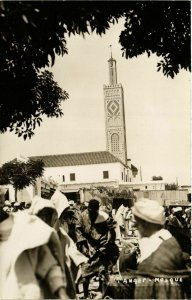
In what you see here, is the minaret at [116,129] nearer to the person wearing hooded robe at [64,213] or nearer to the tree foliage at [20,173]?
the tree foliage at [20,173]

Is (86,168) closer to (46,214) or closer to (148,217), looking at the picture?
(46,214)

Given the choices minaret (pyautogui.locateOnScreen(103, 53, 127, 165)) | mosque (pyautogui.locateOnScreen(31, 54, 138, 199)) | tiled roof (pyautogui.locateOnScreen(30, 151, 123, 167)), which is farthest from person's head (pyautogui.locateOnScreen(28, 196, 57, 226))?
tiled roof (pyautogui.locateOnScreen(30, 151, 123, 167))

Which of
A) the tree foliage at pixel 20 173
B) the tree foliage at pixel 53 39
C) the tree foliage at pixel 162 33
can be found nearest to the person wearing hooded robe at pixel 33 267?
the tree foliage at pixel 53 39

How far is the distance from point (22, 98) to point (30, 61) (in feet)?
2.19

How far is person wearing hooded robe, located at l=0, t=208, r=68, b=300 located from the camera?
148 inches

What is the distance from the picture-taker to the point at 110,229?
24.7ft

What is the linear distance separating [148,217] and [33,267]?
1067mm

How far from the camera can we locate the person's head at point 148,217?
13.8 ft

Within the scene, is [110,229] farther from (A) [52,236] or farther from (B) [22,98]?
(A) [52,236]

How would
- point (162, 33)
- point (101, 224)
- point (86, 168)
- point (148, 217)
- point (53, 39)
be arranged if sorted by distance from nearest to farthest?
point (148, 217)
point (53, 39)
point (162, 33)
point (101, 224)
point (86, 168)

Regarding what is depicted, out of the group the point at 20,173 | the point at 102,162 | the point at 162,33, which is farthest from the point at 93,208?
the point at 102,162

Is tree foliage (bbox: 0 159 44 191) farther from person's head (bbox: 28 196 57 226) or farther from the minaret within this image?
the minaret

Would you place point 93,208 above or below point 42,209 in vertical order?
below

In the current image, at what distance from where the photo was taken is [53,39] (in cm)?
536
